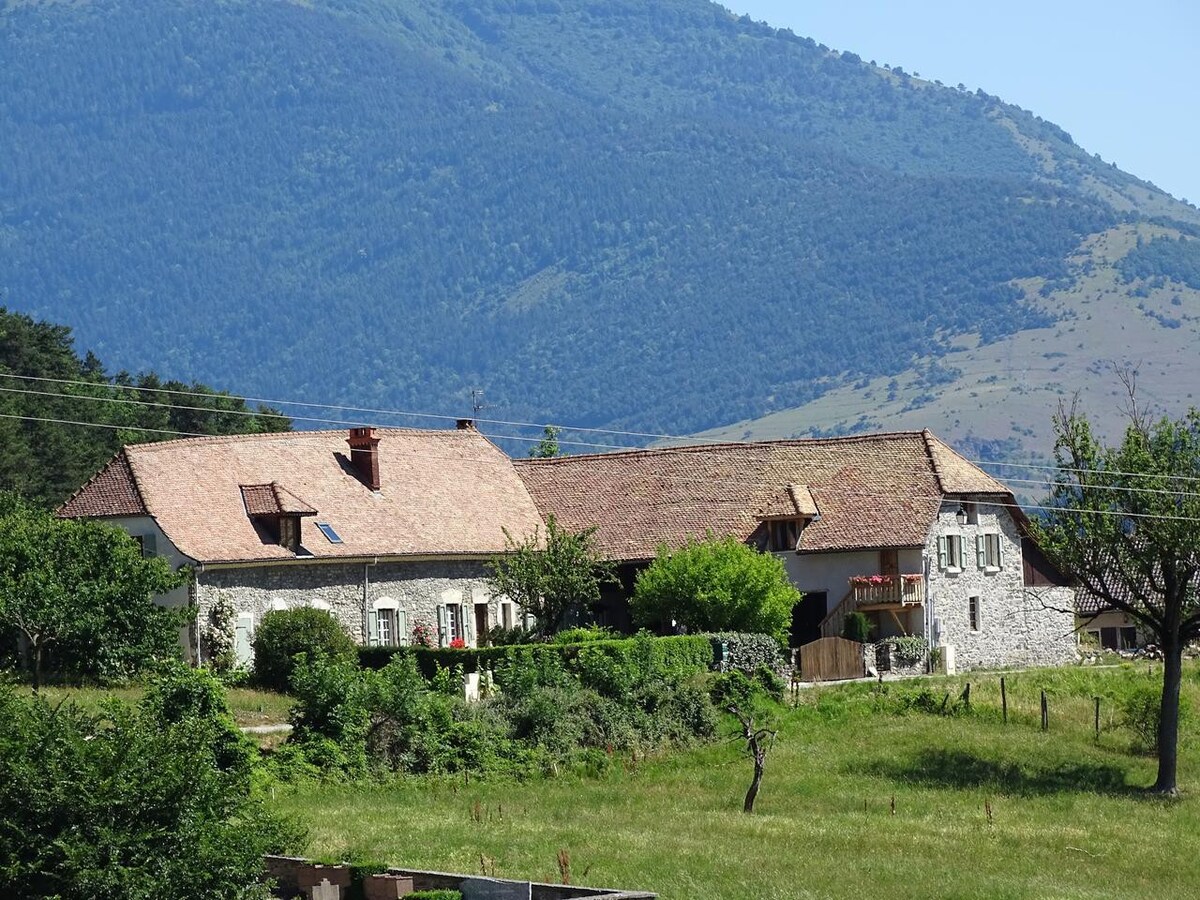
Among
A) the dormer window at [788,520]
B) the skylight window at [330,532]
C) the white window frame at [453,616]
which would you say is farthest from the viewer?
the dormer window at [788,520]

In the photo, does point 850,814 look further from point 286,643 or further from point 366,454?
point 366,454

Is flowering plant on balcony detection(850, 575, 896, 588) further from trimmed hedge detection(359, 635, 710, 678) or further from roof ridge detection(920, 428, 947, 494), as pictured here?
trimmed hedge detection(359, 635, 710, 678)

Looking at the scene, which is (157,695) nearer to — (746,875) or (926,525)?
(746,875)

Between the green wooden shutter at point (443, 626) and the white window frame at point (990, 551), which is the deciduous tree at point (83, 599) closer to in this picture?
the green wooden shutter at point (443, 626)

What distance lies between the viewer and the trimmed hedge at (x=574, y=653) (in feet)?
172

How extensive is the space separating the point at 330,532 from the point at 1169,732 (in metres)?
24.7

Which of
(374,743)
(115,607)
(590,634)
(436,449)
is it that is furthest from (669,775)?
(436,449)

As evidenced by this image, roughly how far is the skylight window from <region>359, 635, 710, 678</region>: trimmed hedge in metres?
5.78

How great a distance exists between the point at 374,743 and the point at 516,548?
65.8 feet

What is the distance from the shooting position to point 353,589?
60.2 metres

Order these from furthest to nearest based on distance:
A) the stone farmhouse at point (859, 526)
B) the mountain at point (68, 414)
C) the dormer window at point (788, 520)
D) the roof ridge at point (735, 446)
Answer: the mountain at point (68, 414) < the roof ridge at point (735, 446) < the dormer window at point (788, 520) < the stone farmhouse at point (859, 526)

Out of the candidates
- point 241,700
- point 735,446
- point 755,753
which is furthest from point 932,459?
point 755,753

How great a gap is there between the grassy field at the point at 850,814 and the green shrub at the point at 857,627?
5.88 m

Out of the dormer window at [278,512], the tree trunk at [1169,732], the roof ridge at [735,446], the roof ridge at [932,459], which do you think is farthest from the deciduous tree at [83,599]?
the roof ridge at [932,459]
